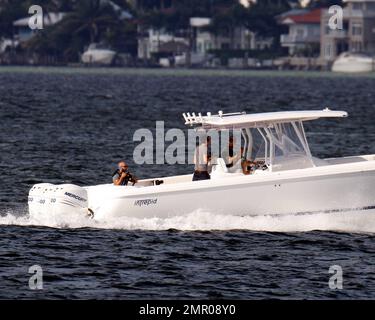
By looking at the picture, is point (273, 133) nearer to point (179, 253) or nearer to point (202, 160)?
point (202, 160)

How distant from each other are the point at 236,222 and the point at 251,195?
91 centimetres

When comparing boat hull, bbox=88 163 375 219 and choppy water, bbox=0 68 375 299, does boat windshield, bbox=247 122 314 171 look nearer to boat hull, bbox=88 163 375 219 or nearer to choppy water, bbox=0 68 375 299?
boat hull, bbox=88 163 375 219

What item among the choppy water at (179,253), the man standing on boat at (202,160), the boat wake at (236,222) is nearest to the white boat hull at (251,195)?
the boat wake at (236,222)

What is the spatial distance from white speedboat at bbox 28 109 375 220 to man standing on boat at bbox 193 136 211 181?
10.1 inches

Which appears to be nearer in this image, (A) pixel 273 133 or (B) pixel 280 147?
(B) pixel 280 147

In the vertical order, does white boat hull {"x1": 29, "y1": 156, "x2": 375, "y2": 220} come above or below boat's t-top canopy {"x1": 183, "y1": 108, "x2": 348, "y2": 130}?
below

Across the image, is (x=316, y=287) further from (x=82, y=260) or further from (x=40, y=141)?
(x=40, y=141)

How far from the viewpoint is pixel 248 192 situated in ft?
105

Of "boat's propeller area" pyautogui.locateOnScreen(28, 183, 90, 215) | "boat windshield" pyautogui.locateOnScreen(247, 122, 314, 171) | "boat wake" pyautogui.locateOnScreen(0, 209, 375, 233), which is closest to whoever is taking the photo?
"boat's propeller area" pyautogui.locateOnScreen(28, 183, 90, 215)

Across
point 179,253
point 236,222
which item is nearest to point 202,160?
point 236,222

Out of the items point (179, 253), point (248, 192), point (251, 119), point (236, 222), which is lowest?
point (179, 253)

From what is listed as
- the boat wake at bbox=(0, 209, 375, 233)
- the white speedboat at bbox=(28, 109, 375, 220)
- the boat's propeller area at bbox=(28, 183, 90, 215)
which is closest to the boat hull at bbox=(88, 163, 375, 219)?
the white speedboat at bbox=(28, 109, 375, 220)

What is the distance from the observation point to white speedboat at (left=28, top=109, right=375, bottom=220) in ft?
105
